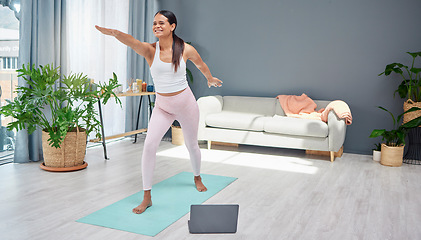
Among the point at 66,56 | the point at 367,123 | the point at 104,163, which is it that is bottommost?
the point at 104,163

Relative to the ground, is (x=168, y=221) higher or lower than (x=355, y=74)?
lower

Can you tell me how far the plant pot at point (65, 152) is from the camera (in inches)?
146

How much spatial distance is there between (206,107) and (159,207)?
2.43 m

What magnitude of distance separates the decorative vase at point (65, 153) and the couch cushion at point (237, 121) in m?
1.74

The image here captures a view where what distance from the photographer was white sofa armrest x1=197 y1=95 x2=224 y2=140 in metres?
A: 5.06

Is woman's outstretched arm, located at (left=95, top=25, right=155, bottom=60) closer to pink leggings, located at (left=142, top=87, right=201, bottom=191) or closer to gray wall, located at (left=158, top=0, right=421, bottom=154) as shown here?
pink leggings, located at (left=142, top=87, right=201, bottom=191)

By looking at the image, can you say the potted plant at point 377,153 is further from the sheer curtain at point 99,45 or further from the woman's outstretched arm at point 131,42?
the sheer curtain at point 99,45

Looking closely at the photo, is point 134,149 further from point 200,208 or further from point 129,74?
point 200,208

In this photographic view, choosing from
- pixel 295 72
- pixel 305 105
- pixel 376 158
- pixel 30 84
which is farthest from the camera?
pixel 295 72

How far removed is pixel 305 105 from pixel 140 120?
235 cm

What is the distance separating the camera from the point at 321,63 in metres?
5.27

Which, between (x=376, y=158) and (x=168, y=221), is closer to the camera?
(x=168, y=221)

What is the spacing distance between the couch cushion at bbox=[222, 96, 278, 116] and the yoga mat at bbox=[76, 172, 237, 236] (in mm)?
1832

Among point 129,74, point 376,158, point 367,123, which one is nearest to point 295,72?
point 367,123
